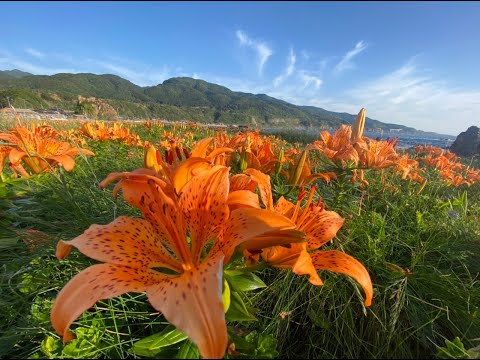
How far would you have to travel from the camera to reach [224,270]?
2.59 ft

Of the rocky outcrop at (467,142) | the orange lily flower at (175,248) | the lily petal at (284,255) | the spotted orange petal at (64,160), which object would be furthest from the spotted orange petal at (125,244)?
the rocky outcrop at (467,142)

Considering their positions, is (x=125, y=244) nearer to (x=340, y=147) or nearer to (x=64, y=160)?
(x=64, y=160)

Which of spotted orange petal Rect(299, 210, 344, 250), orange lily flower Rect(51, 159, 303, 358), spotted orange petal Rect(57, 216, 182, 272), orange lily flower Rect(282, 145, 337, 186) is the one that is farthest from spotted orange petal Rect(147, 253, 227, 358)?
orange lily flower Rect(282, 145, 337, 186)

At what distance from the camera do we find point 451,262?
59.6 inches

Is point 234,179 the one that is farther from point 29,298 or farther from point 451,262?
point 451,262

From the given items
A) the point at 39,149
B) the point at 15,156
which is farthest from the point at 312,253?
the point at 39,149

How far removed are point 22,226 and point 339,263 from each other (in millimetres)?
1745

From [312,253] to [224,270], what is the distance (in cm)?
23

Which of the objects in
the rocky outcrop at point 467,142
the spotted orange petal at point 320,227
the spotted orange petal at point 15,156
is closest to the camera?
the spotted orange petal at point 320,227

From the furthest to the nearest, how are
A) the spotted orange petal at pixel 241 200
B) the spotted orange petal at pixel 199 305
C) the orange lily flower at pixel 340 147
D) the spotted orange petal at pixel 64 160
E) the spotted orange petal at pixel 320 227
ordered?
1. the orange lily flower at pixel 340 147
2. the spotted orange petal at pixel 64 160
3. the spotted orange petal at pixel 320 227
4. the spotted orange petal at pixel 241 200
5. the spotted orange petal at pixel 199 305

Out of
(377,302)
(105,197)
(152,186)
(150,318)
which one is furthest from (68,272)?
(377,302)

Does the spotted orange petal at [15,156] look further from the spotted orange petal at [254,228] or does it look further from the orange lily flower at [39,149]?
the spotted orange petal at [254,228]

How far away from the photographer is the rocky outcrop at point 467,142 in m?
20.5

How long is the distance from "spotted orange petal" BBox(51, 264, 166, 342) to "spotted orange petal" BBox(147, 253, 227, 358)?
0.06 m
